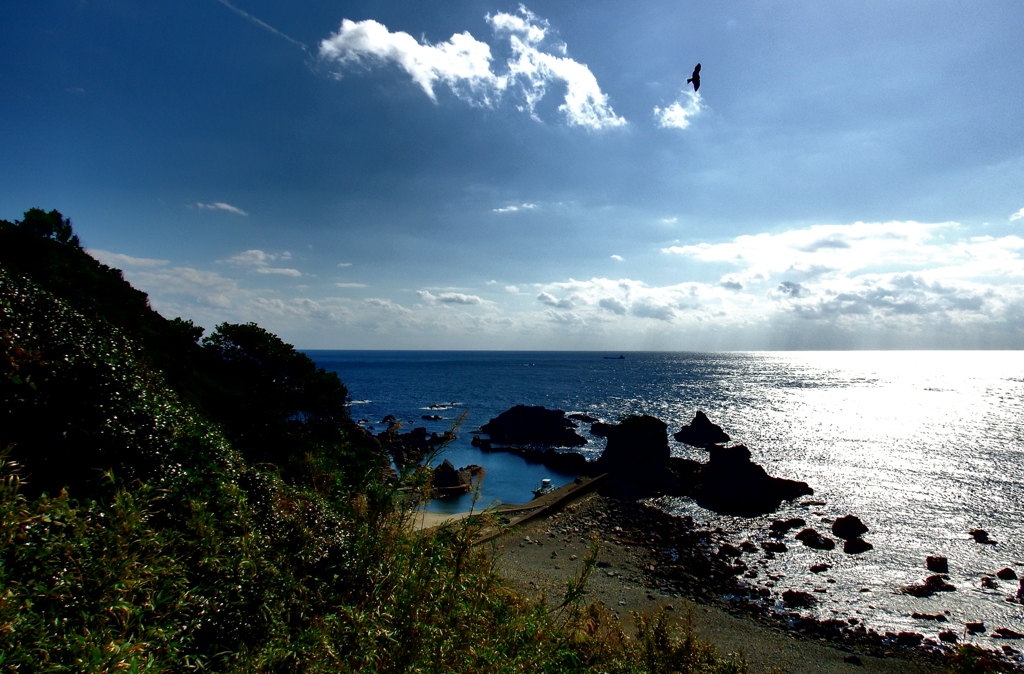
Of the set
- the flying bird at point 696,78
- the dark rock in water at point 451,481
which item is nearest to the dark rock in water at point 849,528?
the dark rock in water at point 451,481

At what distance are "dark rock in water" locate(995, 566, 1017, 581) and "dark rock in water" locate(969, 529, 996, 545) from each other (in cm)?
413

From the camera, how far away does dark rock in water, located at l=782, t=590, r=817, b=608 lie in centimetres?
2116

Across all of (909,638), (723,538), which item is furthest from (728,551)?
(909,638)

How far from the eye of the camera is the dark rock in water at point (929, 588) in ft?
73.0

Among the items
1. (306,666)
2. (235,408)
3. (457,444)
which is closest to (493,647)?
(306,666)

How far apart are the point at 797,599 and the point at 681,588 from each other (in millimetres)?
5132

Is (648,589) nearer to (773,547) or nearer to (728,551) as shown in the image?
(728,551)

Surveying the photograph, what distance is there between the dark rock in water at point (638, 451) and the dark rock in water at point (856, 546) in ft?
43.7

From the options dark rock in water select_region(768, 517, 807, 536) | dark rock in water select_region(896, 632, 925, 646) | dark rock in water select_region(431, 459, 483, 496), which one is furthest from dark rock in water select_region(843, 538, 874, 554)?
dark rock in water select_region(431, 459, 483, 496)

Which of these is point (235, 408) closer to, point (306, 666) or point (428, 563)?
point (428, 563)

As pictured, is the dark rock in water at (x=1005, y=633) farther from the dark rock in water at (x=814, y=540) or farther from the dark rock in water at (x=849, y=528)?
the dark rock in water at (x=849, y=528)

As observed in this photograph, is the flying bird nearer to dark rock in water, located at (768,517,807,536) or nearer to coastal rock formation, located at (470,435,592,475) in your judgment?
dark rock in water, located at (768,517,807,536)

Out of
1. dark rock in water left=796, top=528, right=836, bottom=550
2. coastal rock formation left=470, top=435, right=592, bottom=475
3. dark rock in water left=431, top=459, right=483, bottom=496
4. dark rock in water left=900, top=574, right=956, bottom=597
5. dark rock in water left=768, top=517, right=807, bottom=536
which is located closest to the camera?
dark rock in water left=900, top=574, right=956, bottom=597

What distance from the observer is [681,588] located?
22.2 metres
